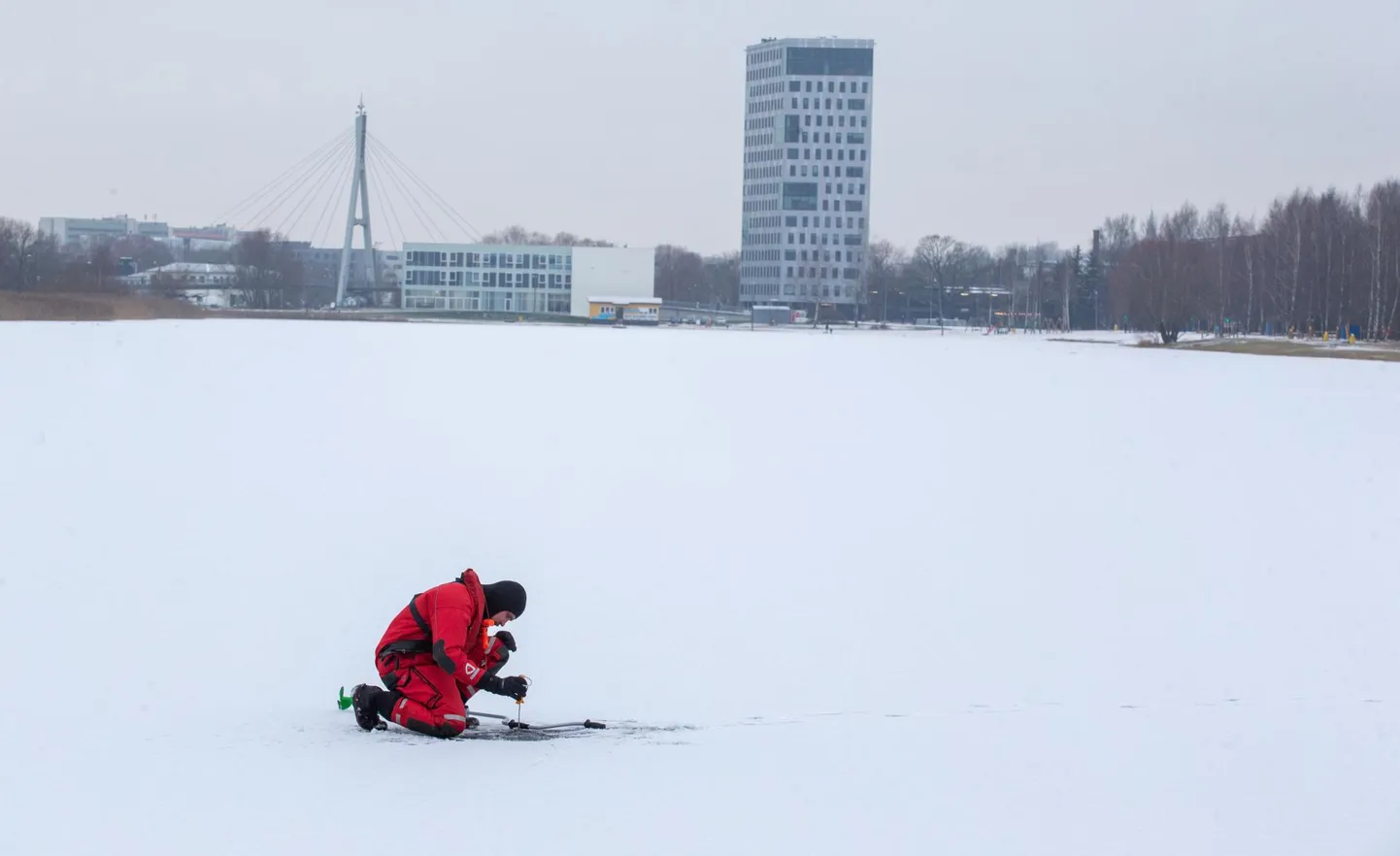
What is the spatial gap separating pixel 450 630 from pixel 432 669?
0.31 metres

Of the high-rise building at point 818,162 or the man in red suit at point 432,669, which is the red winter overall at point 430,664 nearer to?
the man in red suit at point 432,669

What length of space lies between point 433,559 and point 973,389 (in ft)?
63.9

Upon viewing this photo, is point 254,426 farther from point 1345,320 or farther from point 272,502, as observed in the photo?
point 1345,320

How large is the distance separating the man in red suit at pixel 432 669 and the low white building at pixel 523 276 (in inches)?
3462

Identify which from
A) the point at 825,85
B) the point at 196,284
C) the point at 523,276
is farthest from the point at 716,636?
the point at 825,85

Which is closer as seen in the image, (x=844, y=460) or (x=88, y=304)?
(x=844, y=460)

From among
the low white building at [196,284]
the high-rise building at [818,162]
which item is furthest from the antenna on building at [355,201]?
the high-rise building at [818,162]

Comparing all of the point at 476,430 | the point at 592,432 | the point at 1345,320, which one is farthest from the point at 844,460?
the point at 1345,320

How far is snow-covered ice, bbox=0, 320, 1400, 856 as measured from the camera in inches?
201

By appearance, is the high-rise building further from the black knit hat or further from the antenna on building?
the black knit hat

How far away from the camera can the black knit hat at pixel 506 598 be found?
591 cm

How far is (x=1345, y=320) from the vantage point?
62.9 m

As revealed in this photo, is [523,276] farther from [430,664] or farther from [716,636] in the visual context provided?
[430,664]

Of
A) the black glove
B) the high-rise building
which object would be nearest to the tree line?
the high-rise building
